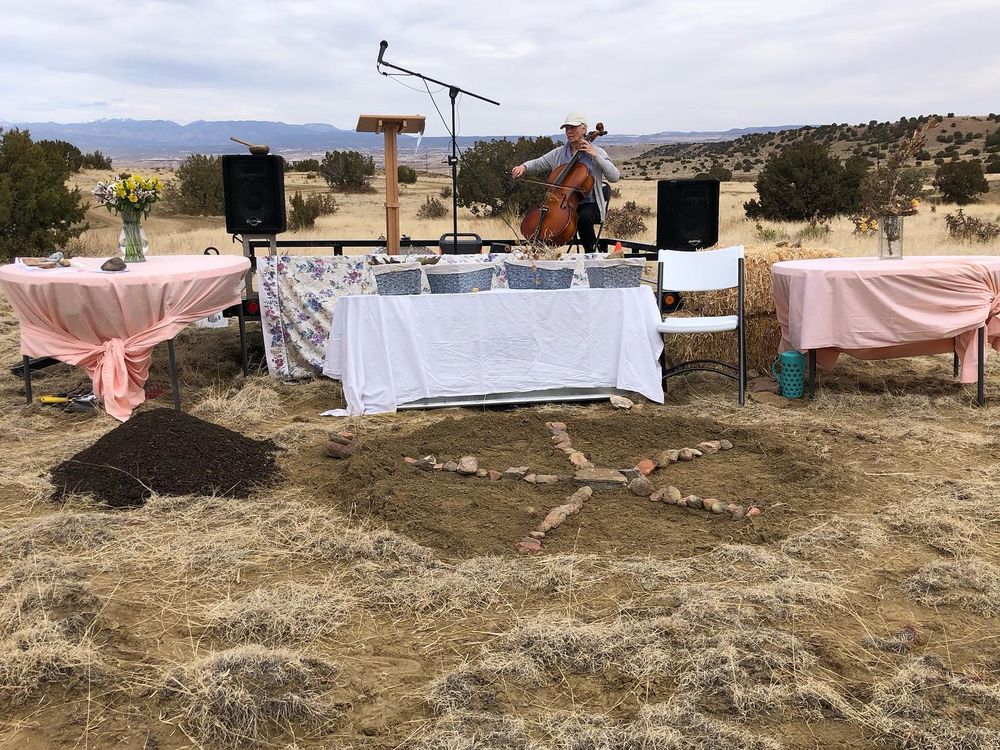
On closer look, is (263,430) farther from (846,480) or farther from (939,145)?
(939,145)

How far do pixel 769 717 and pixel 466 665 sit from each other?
2.75ft

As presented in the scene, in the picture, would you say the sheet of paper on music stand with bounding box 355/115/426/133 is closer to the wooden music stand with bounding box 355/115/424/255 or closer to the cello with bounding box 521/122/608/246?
the wooden music stand with bounding box 355/115/424/255

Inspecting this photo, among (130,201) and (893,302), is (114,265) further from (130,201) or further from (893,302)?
(893,302)

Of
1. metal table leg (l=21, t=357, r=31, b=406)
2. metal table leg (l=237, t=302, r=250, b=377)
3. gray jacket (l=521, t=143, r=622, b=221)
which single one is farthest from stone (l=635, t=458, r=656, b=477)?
metal table leg (l=21, t=357, r=31, b=406)

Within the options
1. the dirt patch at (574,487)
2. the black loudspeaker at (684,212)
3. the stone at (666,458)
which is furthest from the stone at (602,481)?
the black loudspeaker at (684,212)

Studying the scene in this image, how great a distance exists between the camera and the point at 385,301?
525cm

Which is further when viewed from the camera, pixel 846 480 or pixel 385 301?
pixel 385 301

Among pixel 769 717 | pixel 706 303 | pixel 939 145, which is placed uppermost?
pixel 939 145

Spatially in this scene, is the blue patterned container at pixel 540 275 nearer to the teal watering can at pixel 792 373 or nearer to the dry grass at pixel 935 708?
the teal watering can at pixel 792 373

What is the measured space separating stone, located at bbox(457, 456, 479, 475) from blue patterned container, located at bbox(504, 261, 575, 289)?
5.35ft

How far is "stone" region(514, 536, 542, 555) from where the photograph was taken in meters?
3.29

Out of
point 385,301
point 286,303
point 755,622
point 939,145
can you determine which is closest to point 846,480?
point 755,622

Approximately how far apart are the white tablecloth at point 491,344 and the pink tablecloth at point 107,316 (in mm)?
988

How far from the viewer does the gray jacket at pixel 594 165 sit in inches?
268
